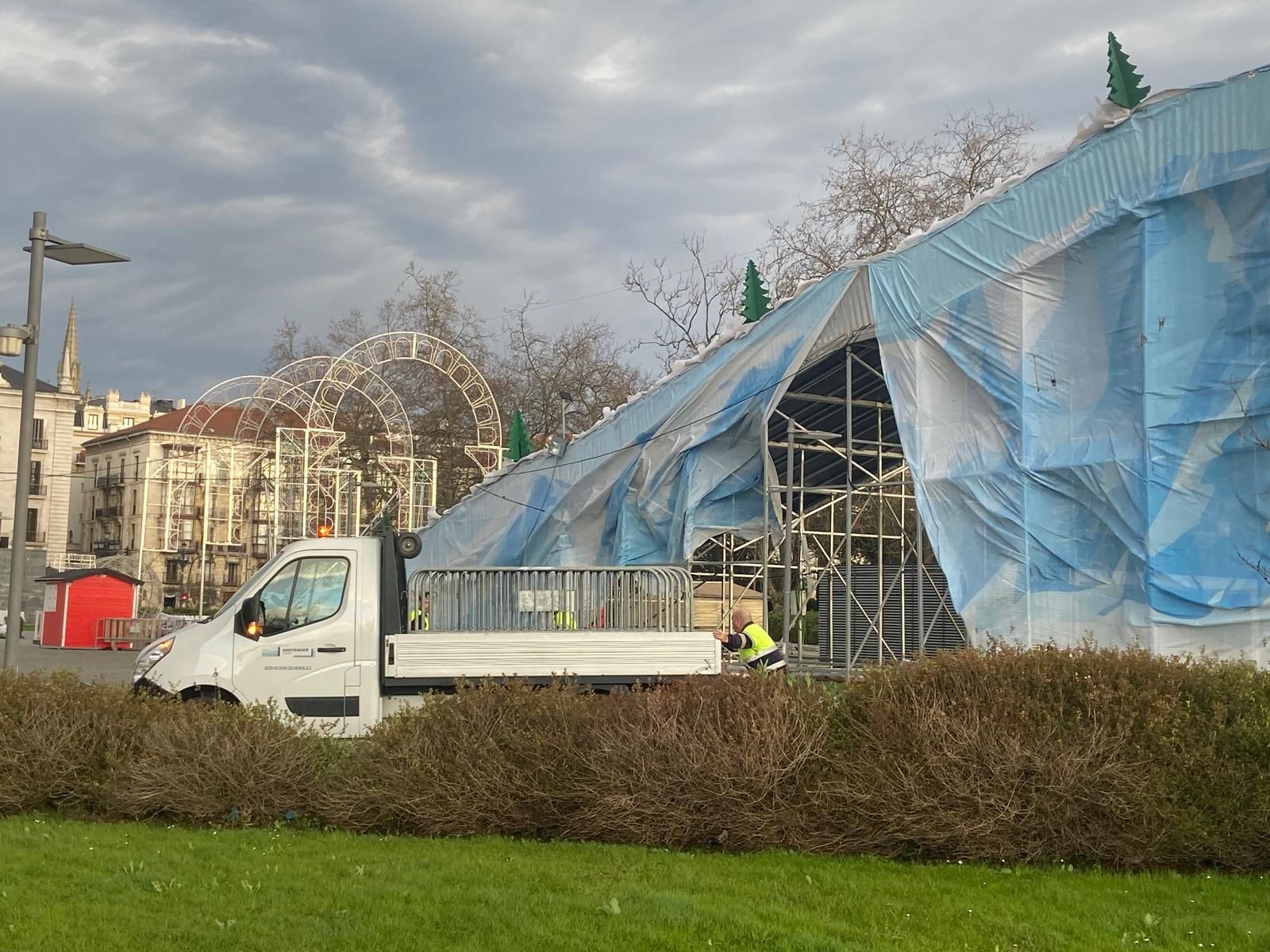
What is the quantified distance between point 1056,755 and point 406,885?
148 inches

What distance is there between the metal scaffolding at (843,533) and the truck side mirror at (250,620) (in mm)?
7530

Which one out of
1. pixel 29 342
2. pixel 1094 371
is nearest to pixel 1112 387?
pixel 1094 371

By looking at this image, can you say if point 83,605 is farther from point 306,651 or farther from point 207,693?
point 306,651

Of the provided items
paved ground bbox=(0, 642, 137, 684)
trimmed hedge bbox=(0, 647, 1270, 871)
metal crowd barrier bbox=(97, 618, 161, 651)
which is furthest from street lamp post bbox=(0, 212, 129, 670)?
metal crowd barrier bbox=(97, 618, 161, 651)

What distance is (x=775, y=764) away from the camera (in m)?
7.86

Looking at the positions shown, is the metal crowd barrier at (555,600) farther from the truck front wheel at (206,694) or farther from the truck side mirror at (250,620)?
the truck front wheel at (206,694)

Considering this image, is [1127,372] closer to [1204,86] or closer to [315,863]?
[1204,86]

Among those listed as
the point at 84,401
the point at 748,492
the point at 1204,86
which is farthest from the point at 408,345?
the point at 84,401

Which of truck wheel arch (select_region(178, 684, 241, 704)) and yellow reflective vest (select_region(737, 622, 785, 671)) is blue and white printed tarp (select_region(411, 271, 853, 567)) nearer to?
yellow reflective vest (select_region(737, 622, 785, 671))

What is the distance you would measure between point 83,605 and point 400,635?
3461 centimetres

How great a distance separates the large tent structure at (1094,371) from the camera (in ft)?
38.4

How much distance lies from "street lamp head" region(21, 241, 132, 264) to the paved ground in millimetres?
14100

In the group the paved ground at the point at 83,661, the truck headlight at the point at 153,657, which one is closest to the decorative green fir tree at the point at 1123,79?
the truck headlight at the point at 153,657

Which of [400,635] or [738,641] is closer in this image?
[400,635]
